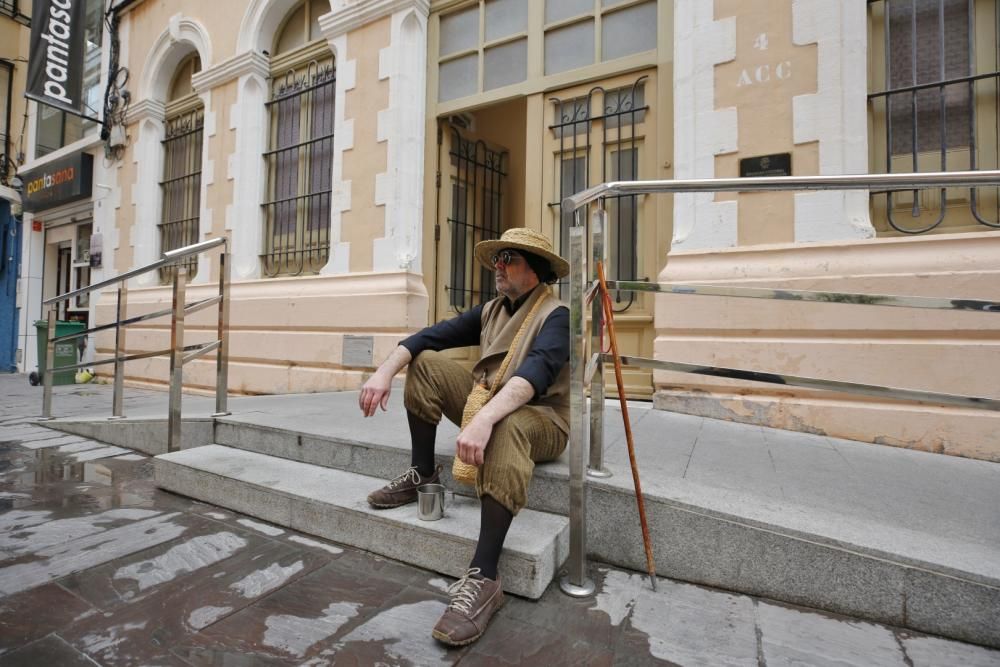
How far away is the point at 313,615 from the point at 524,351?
44.3 inches

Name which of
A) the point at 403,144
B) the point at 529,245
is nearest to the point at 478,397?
the point at 529,245

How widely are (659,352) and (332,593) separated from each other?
248 cm

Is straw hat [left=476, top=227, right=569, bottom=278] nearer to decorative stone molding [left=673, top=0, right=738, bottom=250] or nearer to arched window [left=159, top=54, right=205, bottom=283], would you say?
decorative stone molding [left=673, top=0, right=738, bottom=250]

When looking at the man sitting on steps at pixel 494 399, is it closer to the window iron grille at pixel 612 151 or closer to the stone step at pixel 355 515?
the stone step at pixel 355 515

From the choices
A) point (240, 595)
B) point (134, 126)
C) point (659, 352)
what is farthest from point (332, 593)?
point (134, 126)

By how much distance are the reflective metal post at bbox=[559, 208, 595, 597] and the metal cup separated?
20.5 inches

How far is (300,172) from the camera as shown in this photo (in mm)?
5852

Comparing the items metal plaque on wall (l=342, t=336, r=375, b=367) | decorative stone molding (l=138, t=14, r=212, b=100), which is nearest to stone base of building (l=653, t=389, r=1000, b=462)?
metal plaque on wall (l=342, t=336, r=375, b=367)

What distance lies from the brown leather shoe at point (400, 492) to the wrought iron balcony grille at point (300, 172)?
159 inches

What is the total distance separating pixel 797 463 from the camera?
231 cm

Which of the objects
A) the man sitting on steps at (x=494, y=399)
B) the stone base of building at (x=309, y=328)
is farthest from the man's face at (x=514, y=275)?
the stone base of building at (x=309, y=328)

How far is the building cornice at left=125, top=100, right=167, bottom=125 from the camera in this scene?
23.8 ft

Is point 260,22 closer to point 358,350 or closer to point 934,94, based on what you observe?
point 358,350

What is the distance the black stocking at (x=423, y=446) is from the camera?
2.10m
